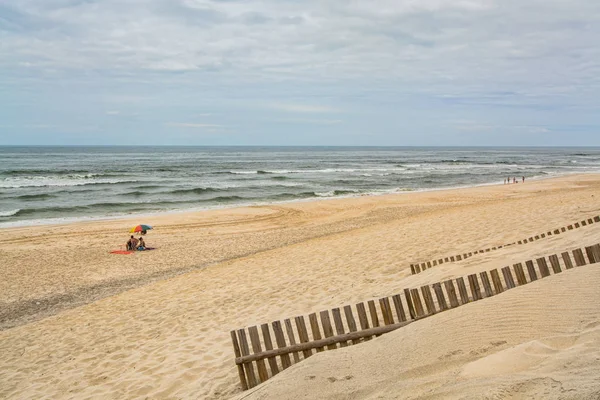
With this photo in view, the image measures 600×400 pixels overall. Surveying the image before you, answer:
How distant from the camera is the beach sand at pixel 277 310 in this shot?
389 centimetres

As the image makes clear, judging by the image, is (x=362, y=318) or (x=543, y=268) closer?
(x=362, y=318)

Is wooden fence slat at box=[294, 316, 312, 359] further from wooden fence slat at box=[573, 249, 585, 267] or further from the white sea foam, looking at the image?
the white sea foam

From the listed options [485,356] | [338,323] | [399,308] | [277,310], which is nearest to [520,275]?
[399,308]

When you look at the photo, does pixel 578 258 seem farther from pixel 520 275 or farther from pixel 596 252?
pixel 520 275

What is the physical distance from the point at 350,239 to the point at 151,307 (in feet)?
24.4

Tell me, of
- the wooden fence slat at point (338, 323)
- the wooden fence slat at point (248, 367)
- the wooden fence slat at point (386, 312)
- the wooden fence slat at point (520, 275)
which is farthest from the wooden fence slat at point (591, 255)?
the wooden fence slat at point (248, 367)

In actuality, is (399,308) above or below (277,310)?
above

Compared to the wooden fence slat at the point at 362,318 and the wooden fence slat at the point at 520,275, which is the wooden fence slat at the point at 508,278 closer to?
the wooden fence slat at the point at 520,275

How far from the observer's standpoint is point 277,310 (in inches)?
351

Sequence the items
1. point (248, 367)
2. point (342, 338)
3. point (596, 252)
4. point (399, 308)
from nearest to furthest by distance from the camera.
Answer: point (342, 338) < point (399, 308) < point (248, 367) < point (596, 252)

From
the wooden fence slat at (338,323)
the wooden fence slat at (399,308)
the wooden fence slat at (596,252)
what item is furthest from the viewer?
the wooden fence slat at (596,252)

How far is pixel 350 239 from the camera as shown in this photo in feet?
52.6

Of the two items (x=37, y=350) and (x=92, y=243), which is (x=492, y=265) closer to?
(x=37, y=350)

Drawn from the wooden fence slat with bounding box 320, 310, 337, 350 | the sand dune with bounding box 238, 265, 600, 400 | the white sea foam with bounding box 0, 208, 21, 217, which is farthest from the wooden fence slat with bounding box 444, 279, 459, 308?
the white sea foam with bounding box 0, 208, 21, 217
